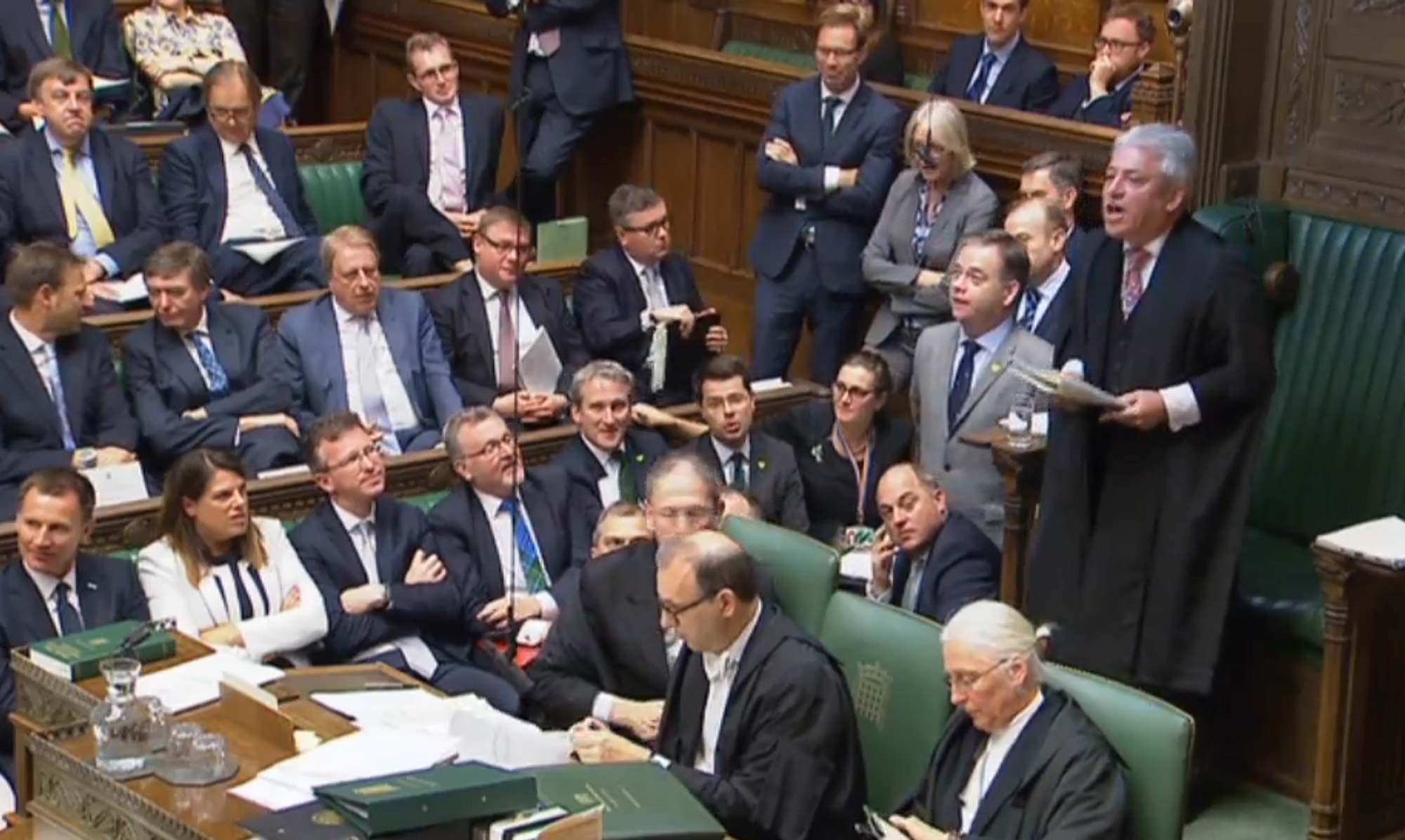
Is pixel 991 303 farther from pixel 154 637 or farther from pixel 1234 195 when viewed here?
pixel 154 637

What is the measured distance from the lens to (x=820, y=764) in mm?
3863

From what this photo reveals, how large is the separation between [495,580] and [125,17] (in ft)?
12.7

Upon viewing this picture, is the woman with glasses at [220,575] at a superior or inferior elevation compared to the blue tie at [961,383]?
inferior

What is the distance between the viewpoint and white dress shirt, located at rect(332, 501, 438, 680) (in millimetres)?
4973

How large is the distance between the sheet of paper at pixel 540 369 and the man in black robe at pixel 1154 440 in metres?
1.88

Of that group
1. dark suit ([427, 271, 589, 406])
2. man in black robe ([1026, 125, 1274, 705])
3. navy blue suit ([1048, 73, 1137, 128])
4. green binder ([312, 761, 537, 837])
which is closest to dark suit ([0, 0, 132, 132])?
dark suit ([427, 271, 589, 406])

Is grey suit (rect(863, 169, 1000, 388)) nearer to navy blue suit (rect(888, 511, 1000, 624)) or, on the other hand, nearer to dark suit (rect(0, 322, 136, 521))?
navy blue suit (rect(888, 511, 1000, 624))

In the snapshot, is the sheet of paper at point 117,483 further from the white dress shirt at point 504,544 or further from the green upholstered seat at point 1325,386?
the green upholstered seat at point 1325,386

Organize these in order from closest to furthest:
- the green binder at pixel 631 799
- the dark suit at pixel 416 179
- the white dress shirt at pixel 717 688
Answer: the green binder at pixel 631 799, the white dress shirt at pixel 717 688, the dark suit at pixel 416 179

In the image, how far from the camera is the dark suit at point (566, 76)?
773cm

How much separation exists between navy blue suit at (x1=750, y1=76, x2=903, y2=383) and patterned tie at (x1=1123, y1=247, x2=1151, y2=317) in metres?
2.02

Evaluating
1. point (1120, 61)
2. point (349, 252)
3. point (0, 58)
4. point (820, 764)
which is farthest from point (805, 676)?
point (0, 58)

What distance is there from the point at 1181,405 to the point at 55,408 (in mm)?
2854

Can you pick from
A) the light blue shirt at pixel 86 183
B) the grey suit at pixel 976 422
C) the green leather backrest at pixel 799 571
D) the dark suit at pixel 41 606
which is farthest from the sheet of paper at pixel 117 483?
the grey suit at pixel 976 422
